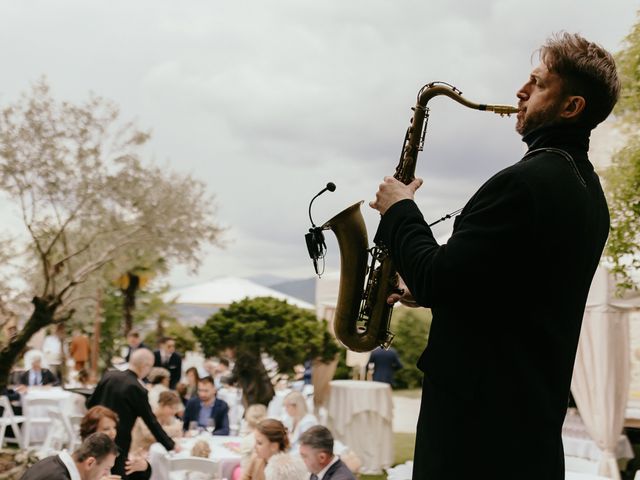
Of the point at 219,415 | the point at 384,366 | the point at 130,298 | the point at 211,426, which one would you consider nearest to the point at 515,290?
the point at 211,426

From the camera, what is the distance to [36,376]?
13922mm

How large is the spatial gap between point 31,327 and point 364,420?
4.78 meters

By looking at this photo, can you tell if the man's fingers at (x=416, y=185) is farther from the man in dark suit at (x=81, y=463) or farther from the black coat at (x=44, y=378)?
the black coat at (x=44, y=378)

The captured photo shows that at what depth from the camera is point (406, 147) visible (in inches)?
99.5

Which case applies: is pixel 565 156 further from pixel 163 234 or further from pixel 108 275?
pixel 108 275

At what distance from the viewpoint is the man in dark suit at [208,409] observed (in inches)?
376

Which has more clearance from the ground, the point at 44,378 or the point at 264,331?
the point at 264,331

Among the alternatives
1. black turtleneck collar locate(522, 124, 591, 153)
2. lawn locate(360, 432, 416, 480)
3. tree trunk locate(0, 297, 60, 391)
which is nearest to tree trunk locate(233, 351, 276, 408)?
lawn locate(360, 432, 416, 480)

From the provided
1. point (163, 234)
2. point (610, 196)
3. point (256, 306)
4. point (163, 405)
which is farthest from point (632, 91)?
point (163, 234)

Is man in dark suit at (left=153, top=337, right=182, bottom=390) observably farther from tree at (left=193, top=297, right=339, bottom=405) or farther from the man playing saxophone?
the man playing saxophone

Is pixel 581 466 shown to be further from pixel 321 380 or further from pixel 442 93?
pixel 442 93

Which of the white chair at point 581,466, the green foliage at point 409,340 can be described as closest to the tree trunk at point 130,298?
the green foliage at point 409,340

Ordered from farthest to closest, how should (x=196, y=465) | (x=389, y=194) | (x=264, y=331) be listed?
(x=264, y=331)
(x=196, y=465)
(x=389, y=194)

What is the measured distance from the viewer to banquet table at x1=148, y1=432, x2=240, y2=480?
23.8 feet
